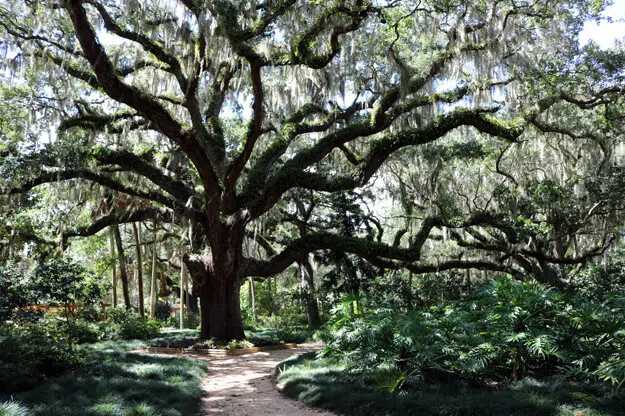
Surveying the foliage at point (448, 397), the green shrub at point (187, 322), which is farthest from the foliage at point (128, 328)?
the foliage at point (448, 397)

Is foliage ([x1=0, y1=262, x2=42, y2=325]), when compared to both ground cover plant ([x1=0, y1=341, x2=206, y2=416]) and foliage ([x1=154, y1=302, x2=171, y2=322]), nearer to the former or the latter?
ground cover plant ([x1=0, y1=341, x2=206, y2=416])

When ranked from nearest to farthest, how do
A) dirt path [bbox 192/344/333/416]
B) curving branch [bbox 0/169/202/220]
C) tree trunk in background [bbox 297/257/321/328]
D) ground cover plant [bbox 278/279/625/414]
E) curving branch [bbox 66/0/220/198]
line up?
ground cover plant [bbox 278/279/625/414] → dirt path [bbox 192/344/333/416] → curving branch [bbox 66/0/220/198] → curving branch [bbox 0/169/202/220] → tree trunk in background [bbox 297/257/321/328]

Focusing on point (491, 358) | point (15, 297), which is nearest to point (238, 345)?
point (15, 297)

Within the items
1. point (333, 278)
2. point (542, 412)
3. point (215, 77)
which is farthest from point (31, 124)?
point (542, 412)

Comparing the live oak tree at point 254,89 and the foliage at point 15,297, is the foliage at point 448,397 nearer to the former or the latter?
the foliage at point 15,297

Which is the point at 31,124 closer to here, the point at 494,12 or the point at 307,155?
the point at 307,155

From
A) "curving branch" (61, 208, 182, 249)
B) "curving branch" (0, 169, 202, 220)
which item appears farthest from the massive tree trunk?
"curving branch" (61, 208, 182, 249)

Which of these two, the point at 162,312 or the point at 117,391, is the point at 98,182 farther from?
the point at 162,312

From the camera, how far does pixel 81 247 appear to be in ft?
76.0

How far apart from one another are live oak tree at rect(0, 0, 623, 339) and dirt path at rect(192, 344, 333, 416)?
97.1 inches

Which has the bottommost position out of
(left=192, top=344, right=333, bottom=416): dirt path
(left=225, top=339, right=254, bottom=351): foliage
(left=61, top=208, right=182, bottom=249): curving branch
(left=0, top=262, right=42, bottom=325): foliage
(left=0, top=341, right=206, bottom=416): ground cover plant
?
(left=192, top=344, right=333, bottom=416): dirt path

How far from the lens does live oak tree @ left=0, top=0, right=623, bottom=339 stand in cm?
974

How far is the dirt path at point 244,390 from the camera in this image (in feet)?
20.2

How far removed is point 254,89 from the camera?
10.8 meters
